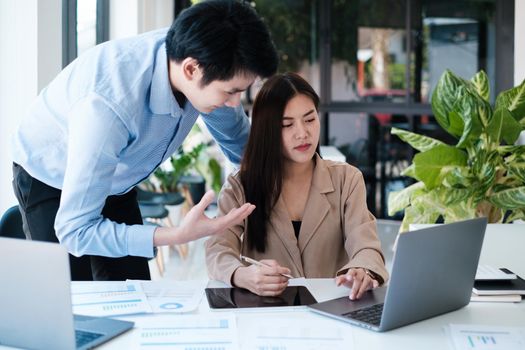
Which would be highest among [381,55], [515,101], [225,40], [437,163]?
[381,55]

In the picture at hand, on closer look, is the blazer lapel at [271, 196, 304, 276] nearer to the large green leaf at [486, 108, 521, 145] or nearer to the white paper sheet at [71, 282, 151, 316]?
the white paper sheet at [71, 282, 151, 316]

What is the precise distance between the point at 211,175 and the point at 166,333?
497 cm

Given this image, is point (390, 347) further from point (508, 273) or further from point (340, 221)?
point (340, 221)

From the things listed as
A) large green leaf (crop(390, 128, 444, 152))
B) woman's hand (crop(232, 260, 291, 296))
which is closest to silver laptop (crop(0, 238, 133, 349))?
woman's hand (crop(232, 260, 291, 296))

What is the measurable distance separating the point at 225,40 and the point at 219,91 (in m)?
0.12

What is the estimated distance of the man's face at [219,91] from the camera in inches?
68.1

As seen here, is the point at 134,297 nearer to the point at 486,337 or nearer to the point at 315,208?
the point at 315,208

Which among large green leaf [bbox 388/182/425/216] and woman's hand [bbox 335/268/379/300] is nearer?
woman's hand [bbox 335/268/379/300]

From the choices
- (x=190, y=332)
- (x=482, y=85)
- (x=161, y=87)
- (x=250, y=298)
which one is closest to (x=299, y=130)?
(x=161, y=87)

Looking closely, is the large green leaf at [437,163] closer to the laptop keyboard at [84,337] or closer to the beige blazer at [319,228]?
the beige blazer at [319,228]

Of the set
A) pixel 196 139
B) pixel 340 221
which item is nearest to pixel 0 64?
pixel 340 221

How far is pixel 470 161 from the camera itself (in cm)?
315

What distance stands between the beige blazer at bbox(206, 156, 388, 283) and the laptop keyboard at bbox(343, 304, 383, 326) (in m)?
0.46

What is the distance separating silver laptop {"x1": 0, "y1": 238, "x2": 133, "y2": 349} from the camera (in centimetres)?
133
